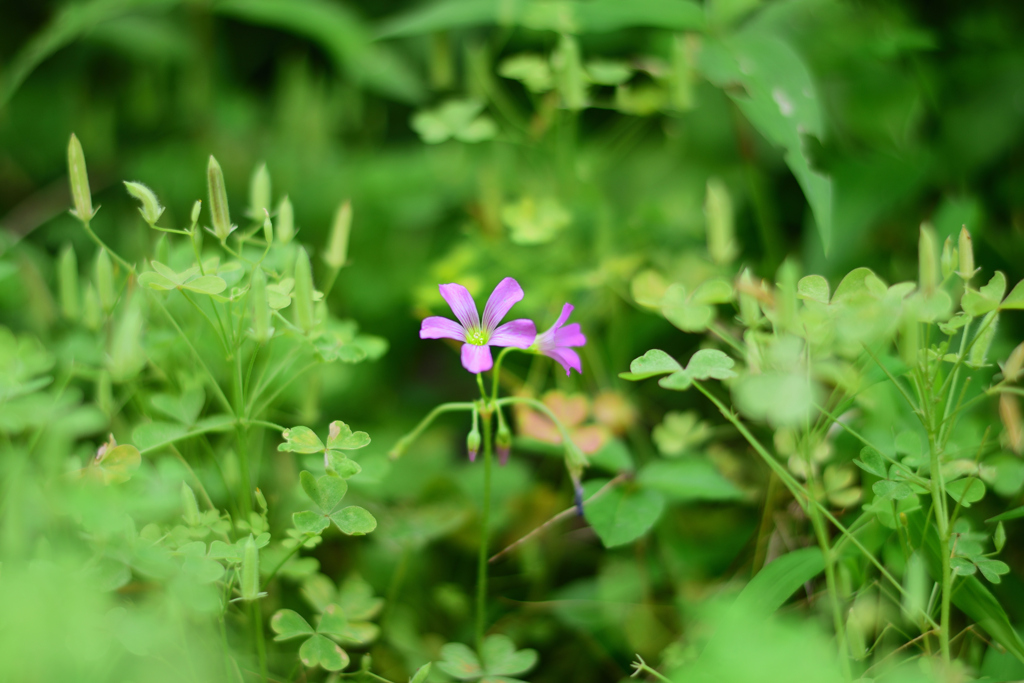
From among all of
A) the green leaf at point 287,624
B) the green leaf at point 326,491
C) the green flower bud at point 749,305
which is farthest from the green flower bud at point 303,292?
A: the green flower bud at point 749,305

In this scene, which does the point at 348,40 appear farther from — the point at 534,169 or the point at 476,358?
the point at 476,358

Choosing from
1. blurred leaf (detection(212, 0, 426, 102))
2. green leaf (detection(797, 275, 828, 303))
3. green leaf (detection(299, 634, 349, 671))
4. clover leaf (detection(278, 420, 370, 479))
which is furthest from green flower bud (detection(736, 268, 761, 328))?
blurred leaf (detection(212, 0, 426, 102))

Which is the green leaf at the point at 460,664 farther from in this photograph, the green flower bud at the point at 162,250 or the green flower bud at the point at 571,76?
the green flower bud at the point at 571,76

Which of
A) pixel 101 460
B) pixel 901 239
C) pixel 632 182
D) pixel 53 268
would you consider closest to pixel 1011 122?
pixel 901 239

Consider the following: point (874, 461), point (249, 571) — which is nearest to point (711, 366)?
point (874, 461)

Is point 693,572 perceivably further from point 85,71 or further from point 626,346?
point 85,71
